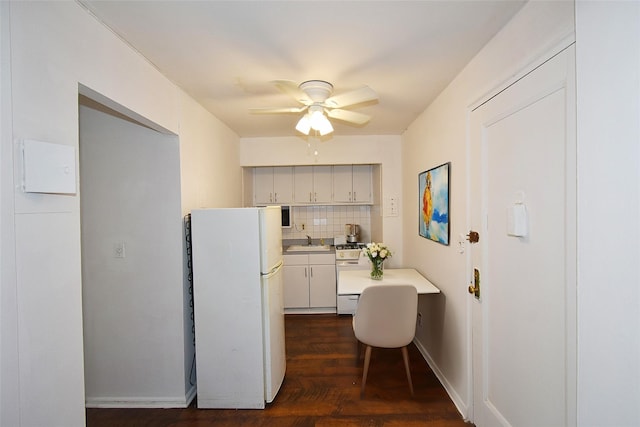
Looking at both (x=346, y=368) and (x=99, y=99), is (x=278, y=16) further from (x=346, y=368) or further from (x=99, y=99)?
(x=346, y=368)

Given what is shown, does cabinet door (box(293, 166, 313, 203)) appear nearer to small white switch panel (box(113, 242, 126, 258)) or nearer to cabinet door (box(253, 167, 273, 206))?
cabinet door (box(253, 167, 273, 206))

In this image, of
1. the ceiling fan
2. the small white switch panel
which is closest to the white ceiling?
the ceiling fan

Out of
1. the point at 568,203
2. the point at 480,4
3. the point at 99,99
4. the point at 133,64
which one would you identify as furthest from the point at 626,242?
the point at 133,64

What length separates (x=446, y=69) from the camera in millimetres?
2256

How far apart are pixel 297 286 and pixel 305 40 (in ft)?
11.5

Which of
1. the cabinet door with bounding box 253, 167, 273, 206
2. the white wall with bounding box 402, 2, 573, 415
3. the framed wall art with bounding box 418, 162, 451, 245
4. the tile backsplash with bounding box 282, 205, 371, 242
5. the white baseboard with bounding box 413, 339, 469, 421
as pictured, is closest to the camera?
the white wall with bounding box 402, 2, 573, 415

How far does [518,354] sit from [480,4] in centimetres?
173

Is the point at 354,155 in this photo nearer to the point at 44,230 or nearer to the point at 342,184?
the point at 342,184

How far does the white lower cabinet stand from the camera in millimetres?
4680

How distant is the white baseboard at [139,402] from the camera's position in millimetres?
2543

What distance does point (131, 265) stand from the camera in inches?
100

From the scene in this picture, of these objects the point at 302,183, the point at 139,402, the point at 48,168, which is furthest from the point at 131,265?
the point at 302,183

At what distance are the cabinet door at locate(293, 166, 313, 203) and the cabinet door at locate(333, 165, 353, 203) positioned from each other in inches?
14.5

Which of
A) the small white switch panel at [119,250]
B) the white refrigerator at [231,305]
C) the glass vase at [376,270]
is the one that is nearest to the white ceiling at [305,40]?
the white refrigerator at [231,305]
